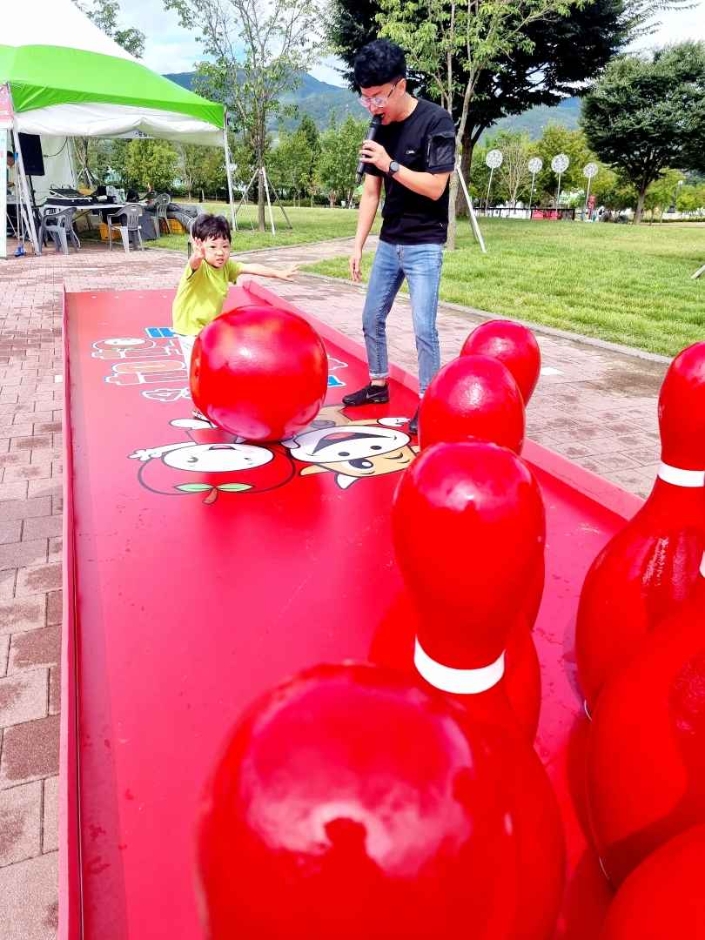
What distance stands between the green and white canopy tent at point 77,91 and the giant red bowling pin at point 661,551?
14020 millimetres

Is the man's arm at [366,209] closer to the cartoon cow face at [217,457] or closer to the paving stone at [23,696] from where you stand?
the cartoon cow face at [217,457]

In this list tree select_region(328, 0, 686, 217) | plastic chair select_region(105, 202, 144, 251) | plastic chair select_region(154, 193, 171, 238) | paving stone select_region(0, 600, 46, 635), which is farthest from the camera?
tree select_region(328, 0, 686, 217)

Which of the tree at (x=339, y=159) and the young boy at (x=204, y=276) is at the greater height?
the tree at (x=339, y=159)

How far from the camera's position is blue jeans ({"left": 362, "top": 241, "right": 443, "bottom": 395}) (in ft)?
11.6

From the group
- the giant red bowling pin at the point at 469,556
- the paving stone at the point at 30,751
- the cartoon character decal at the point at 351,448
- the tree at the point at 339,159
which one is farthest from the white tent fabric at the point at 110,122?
the tree at the point at 339,159

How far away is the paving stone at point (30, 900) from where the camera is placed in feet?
4.76

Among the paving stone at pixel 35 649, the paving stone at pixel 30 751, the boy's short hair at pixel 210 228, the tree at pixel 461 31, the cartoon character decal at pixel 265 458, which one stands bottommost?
the paving stone at pixel 30 751

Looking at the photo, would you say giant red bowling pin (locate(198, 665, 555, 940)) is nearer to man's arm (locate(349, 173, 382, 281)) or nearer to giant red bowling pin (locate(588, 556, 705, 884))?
giant red bowling pin (locate(588, 556, 705, 884))

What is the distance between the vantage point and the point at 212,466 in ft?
9.14

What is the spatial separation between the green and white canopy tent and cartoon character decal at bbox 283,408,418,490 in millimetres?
12176

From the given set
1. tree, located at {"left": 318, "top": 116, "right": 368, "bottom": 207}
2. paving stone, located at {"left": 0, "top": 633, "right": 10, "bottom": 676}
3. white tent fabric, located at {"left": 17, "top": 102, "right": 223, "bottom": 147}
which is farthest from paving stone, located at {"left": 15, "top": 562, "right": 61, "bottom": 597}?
tree, located at {"left": 318, "top": 116, "right": 368, "bottom": 207}

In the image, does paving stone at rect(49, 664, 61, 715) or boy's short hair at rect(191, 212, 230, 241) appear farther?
boy's short hair at rect(191, 212, 230, 241)

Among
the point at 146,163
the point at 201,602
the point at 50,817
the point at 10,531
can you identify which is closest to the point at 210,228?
the point at 10,531

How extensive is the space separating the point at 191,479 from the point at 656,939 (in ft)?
7.29
